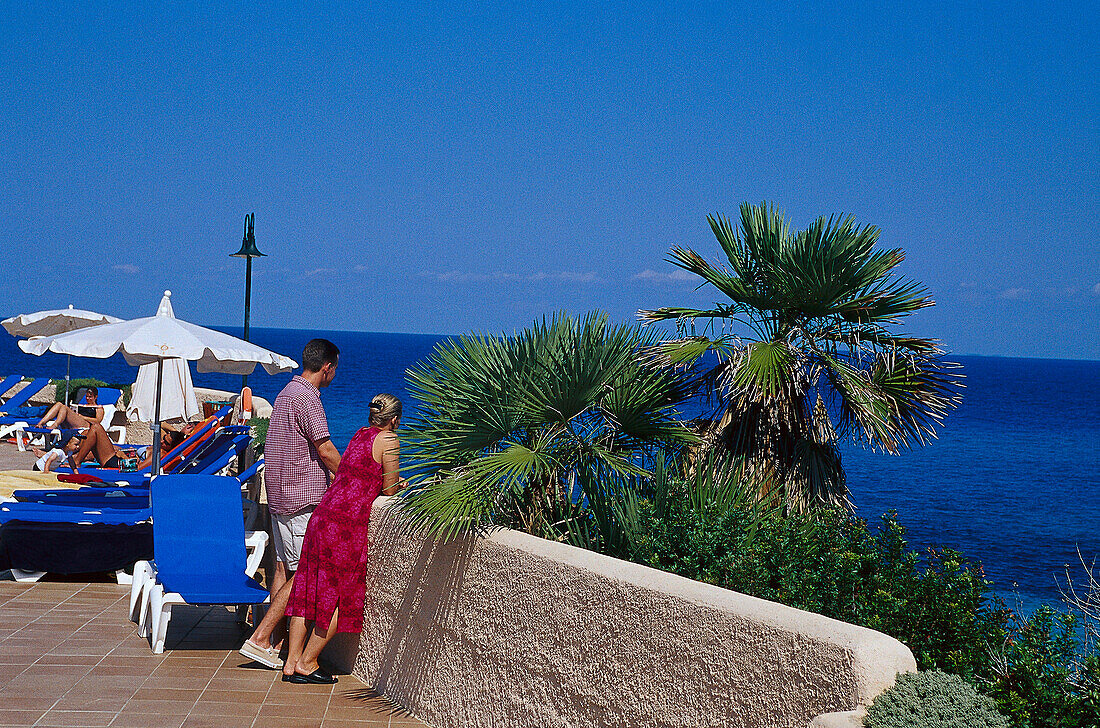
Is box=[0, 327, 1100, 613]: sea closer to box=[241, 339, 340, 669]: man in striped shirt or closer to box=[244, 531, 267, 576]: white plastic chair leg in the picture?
box=[241, 339, 340, 669]: man in striped shirt

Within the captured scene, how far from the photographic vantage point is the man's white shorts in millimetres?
5301

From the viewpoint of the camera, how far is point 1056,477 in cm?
4144

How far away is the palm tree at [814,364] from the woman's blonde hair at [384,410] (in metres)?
1.62

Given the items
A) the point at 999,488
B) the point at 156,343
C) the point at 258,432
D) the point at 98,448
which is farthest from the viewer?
the point at 999,488

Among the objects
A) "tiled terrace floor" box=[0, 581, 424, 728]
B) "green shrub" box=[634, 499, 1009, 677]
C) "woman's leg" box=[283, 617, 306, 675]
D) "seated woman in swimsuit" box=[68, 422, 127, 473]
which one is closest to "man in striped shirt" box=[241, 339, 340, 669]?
"woman's leg" box=[283, 617, 306, 675]

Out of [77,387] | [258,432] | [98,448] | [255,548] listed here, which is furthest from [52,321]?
[255,548]

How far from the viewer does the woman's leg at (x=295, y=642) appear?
508 cm

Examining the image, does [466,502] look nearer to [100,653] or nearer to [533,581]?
[533,581]

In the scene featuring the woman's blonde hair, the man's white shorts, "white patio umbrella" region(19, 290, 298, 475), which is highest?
"white patio umbrella" region(19, 290, 298, 475)

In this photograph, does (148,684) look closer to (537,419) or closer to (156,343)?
(537,419)

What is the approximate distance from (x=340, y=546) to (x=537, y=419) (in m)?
1.21

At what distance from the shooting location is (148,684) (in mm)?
4918

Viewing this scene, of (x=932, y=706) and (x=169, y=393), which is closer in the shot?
(x=932, y=706)

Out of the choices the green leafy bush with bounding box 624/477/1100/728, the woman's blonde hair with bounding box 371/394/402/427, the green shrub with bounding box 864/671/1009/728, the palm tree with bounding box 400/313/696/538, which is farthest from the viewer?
the woman's blonde hair with bounding box 371/394/402/427
